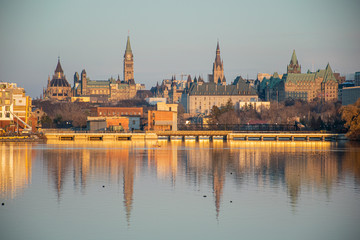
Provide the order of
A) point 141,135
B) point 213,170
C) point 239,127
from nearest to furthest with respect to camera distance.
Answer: point 213,170, point 141,135, point 239,127

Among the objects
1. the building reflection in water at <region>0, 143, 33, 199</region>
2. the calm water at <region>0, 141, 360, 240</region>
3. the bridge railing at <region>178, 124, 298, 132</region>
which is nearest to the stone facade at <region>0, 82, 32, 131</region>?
the building reflection in water at <region>0, 143, 33, 199</region>

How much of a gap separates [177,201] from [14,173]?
19.5 m

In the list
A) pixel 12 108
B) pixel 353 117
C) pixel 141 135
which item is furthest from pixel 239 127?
pixel 12 108

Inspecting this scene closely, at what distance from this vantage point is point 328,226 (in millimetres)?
30703

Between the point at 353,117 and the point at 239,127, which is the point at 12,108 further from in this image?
the point at 239,127

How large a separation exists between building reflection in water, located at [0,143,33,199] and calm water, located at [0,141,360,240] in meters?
0.08

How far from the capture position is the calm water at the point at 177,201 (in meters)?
29.7

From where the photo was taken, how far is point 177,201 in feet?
124

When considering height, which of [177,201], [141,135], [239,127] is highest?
[239,127]

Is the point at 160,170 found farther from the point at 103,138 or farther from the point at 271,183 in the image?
the point at 103,138

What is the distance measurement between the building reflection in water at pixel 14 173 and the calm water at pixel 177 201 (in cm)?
8

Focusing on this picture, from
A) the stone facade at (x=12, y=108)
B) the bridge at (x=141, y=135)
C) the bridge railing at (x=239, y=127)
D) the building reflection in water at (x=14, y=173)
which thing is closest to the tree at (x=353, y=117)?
the bridge at (x=141, y=135)

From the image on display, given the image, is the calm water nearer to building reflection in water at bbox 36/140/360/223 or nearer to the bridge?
building reflection in water at bbox 36/140/360/223

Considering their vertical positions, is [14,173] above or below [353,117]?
below
